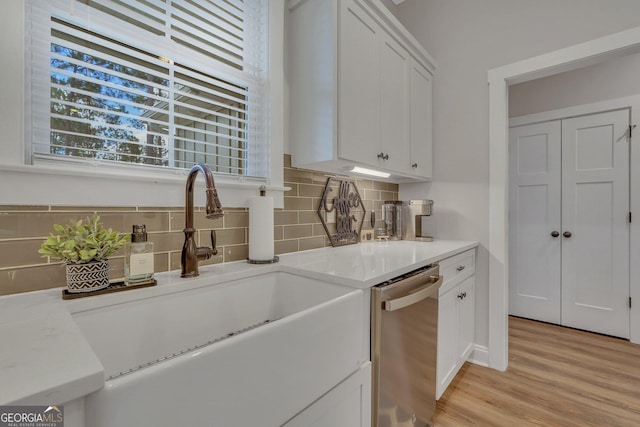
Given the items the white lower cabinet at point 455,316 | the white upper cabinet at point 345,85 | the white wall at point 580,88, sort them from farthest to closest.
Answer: the white wall at point 580,88
the white lower cabinet at point 455,316
the white upper cabinet at point 345,85

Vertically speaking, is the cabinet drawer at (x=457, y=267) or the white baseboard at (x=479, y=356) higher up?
the cabinet drawer at (x=457, y=267)

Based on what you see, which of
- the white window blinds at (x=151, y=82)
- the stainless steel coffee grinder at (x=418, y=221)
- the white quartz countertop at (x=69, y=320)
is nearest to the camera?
the white quartz countertop at (x=69, y=320)

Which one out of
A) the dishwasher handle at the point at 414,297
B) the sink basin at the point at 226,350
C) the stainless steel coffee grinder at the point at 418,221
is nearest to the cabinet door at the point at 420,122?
the stainless steel coffee grinder at the point at 418,221

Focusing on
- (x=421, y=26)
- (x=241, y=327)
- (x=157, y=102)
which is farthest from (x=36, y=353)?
(x=421, y=26)

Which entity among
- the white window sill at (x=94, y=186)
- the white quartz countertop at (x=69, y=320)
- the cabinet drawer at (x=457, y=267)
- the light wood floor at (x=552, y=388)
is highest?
the white window sill at (x=94, y=186)

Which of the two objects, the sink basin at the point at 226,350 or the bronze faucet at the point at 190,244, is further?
the bronze faucet at the point at 190,244

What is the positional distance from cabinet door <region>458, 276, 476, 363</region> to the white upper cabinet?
0.93 metres

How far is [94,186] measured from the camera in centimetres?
101

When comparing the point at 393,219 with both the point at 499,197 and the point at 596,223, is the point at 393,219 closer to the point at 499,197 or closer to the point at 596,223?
the point at 499,197

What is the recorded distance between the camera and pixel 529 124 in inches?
122

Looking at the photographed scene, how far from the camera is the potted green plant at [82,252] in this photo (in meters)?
0.83

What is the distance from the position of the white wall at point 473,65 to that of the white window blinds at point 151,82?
1.57 m

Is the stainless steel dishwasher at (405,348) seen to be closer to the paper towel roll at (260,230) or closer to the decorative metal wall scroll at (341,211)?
the paper towel roll at (260,230)

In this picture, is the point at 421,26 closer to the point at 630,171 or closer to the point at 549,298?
the point at 630,171
